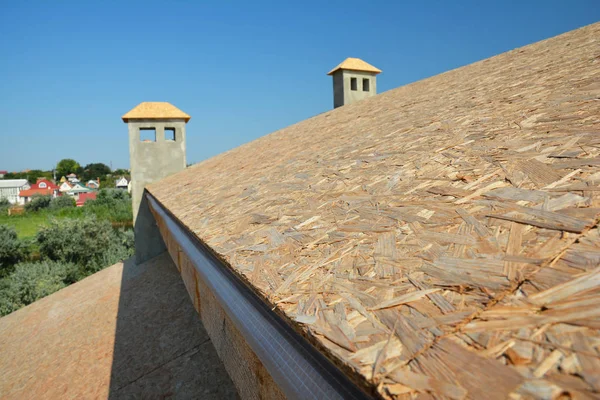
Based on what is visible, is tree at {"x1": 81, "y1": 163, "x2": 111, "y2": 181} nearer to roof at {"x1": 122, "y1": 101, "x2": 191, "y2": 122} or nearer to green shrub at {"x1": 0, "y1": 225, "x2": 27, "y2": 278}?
green shrub at {"x1": 0, "y1": 225, "x2": 27, "y2": 278}

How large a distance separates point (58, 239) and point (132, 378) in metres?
19.5

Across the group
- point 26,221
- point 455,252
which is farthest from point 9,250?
point 455,252

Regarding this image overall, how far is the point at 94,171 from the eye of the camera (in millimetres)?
117438

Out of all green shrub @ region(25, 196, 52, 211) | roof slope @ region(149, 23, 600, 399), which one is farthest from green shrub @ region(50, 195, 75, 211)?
roof slope @ region(149, 23, 600, 399)

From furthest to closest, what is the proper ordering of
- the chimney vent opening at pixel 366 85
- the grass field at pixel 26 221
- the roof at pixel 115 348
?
the grass field at pixel 26 221
the chimney vent opening at pixel 366 85
the roof at pixel 115 348

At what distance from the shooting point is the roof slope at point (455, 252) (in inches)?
34.4

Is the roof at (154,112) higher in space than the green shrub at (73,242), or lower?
higher

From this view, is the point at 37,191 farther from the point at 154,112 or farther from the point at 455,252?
the point at 455,252

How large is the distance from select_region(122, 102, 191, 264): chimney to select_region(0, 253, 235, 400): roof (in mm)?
2632

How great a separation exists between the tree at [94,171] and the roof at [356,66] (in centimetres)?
11848

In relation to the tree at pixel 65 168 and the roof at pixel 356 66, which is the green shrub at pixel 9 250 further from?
the tree at pixel 65 168

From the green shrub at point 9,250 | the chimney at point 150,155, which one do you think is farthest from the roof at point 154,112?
the green shrub at point 9,250

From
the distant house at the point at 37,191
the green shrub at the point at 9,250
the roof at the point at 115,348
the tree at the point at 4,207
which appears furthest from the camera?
the distant house at the point at 37,191

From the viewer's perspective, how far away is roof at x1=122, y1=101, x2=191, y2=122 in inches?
508
